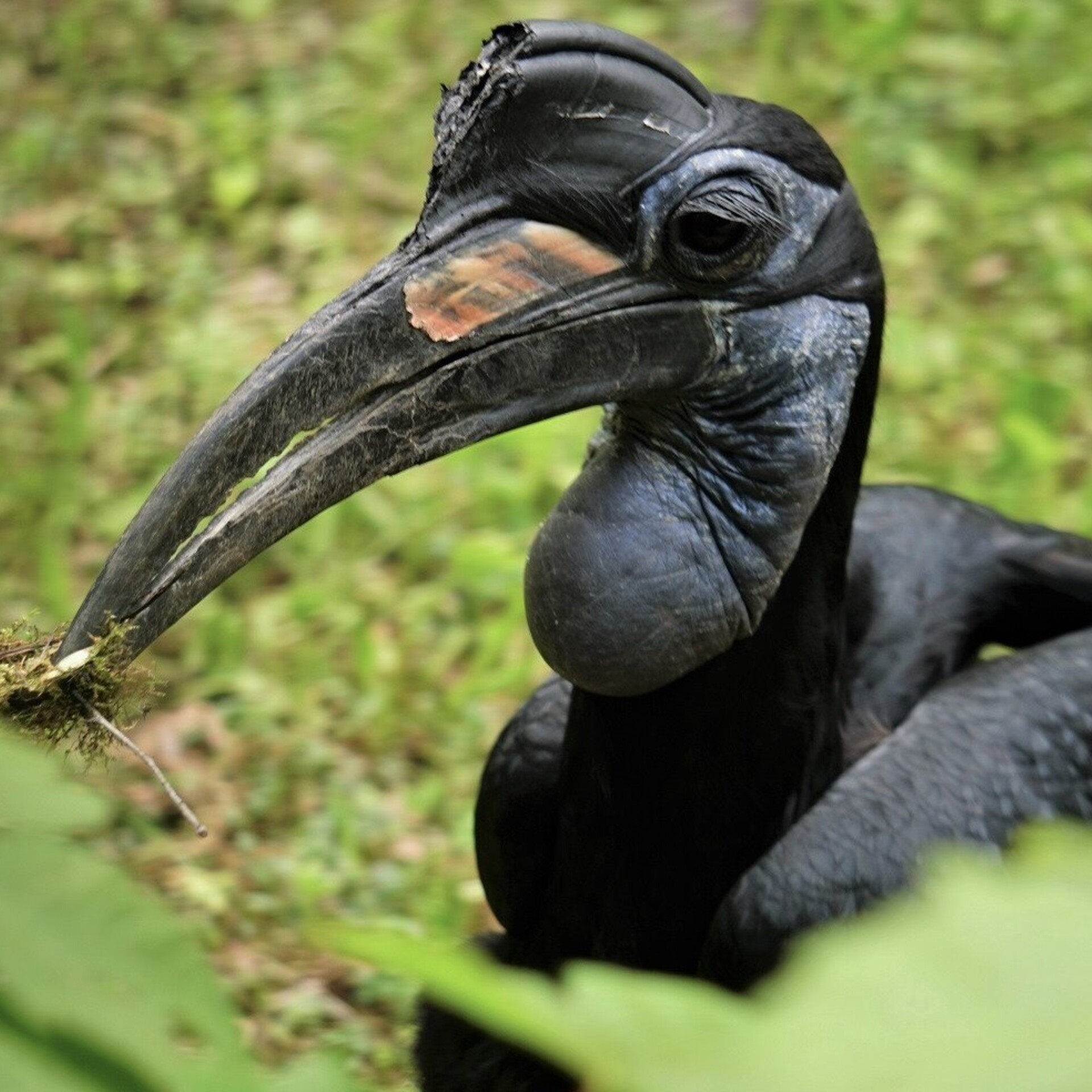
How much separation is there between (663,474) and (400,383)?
1.11 feet

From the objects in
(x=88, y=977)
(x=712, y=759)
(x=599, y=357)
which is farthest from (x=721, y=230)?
(x=88, y=977)

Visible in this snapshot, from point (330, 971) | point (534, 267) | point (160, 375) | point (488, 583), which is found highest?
point (534, 267)

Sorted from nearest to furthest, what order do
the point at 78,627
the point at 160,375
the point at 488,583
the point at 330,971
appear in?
the point at 78,627 < the point at 330,971 < the point at 488,583 < the point at 160,375

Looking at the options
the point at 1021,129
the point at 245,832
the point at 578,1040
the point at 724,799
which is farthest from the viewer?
the point at 1021,129

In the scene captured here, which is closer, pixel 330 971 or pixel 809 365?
pixel 809 365

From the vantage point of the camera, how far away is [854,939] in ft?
1.96

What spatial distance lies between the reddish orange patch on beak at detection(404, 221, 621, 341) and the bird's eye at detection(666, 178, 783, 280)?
78 millimetres

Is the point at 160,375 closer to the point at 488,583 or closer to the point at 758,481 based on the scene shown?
the point at 488,583

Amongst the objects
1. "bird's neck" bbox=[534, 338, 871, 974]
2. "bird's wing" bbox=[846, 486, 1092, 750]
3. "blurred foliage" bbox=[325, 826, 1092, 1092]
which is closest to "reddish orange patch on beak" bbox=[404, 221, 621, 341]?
"bird's neck" bbox=[534, 338, 871, 974]

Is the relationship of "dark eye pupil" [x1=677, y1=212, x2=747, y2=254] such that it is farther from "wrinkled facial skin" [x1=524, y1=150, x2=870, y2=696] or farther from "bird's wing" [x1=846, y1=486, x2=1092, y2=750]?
"bird's wing" [x1=846, y1=486, x2=1092, y2=750]

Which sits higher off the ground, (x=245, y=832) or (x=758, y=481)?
(x=758, y=481)

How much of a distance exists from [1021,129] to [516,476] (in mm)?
1771

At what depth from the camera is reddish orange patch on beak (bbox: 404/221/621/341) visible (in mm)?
1946

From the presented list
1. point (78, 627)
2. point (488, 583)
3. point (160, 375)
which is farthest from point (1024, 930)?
point (160, 375)
